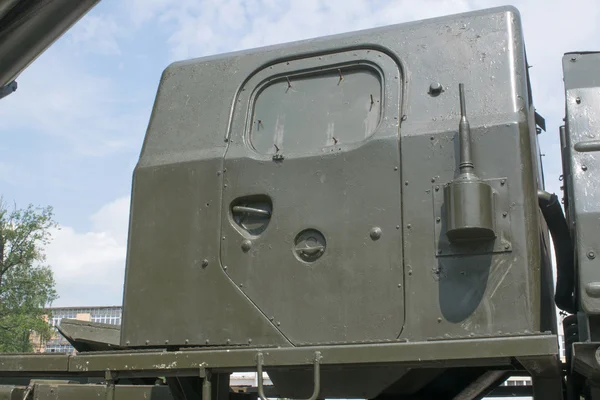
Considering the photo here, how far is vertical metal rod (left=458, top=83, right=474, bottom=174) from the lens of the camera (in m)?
3.92

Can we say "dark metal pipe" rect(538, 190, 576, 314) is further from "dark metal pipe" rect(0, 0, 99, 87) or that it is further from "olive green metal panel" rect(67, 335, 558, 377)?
"dark metal pipe" rect(0, 0, 99, 87)

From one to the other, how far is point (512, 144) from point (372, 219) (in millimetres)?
843

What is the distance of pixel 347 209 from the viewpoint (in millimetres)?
4195

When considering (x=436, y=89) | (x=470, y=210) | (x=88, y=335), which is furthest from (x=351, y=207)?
(x=88, y=335)

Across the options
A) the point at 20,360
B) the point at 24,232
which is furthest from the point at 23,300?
the point at 20,360

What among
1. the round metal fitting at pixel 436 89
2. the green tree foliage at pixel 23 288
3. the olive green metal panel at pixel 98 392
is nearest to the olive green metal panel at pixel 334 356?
the olive green metal panel at pixel 98 392

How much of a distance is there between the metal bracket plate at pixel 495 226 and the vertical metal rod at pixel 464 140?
14 cm

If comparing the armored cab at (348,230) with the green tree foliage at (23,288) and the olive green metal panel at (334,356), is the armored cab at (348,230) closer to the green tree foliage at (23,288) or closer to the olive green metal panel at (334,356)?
the olive green metal panel at (334,356)

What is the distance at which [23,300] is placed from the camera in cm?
3969

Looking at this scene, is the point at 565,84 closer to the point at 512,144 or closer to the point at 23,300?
the point at 512,144

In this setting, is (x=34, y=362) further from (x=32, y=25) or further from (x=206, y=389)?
(x=32, y=25)

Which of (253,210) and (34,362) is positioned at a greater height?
(253,210)

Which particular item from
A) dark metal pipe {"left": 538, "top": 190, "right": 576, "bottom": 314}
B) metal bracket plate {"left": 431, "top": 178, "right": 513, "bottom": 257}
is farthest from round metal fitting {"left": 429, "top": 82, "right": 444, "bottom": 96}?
dark metal pipe {"left": 538, "top": 190, "right": 576, "bottom": 314}

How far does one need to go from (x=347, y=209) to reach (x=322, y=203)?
0.15m
